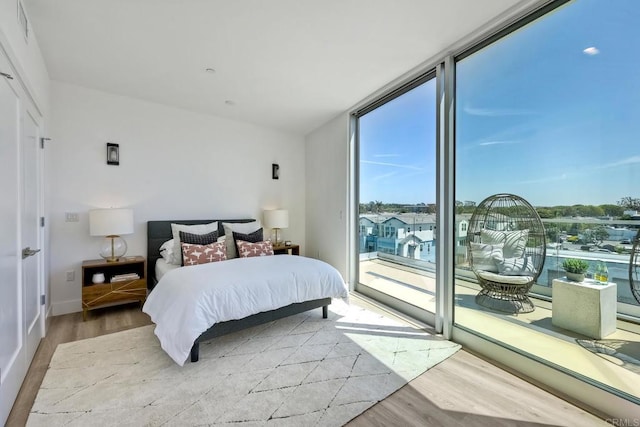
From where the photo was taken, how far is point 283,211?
15.6ft

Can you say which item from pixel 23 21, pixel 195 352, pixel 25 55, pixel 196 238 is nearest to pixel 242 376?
pixel 195 352

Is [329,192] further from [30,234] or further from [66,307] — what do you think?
[66,307]

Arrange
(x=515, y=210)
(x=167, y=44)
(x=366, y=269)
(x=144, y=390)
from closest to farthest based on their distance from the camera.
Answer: (x=144, y=390), (x=515, y=210), (x=167, y=44), (x=366, y=269)

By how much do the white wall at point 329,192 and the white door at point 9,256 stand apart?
345 centimetres

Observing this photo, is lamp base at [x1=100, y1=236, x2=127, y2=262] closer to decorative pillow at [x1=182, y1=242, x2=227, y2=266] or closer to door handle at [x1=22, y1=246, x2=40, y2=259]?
decorative pillow at [x1=182, y1=242, x2=227, y2=266]

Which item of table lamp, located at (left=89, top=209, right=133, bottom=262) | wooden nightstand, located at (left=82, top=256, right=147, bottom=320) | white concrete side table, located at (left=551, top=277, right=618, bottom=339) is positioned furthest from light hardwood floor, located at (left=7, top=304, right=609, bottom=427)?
table lamp, located at (left=89, top=209, right=133, bottom=262)

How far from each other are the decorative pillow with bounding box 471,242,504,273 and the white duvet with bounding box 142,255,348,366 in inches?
54.0

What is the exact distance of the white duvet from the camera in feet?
7.20

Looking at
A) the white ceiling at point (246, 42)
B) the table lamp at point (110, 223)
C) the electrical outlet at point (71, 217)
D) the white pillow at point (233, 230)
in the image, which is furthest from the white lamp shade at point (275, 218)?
the electrical outlet at point (71, 217)

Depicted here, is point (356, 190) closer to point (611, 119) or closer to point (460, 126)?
point (460, 126)

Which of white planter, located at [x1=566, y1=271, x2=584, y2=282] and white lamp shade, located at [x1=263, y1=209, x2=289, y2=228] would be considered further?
white lamp shade, located at [x1=263, y1=209, x2=289, y2=228]

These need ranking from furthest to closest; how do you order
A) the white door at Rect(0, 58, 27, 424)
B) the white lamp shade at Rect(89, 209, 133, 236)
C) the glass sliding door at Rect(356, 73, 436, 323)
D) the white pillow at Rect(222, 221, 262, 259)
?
the white pillow at Rect(222, 221, 262, 259)
the white lamp shade at Rect(89, 209, 133, 236)
the glass sliding door at Rect(356, 73, 436, 323)
the white door at Rect(0, 58, 27, 424)

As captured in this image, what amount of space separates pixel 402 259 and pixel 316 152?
2.56 m

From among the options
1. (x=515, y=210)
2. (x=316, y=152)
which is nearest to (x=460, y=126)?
(x=515, y=210)
